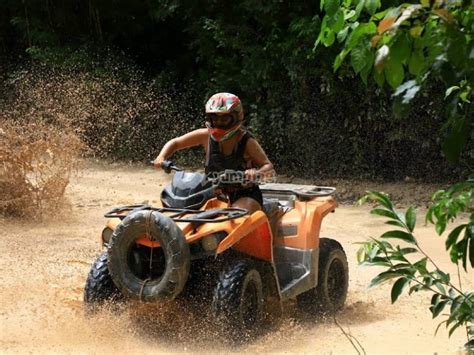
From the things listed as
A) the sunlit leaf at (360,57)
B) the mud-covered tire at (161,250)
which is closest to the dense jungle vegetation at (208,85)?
the mud-covered tire at (161,250)

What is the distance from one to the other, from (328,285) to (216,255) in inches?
59.6

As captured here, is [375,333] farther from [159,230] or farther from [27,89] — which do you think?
[27,89]

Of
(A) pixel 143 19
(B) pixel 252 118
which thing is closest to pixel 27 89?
(A) pixel 143 19

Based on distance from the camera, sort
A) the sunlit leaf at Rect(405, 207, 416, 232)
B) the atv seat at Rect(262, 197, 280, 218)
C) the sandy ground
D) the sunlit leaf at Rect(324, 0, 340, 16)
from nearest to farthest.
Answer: the sunlit leaf at Rect(324, 0, 340, 16), the sunlit leaf at Rect(405, 207, 416, 232), the sandy ground, the atv seat at Rect(262, 197, 280, 218)

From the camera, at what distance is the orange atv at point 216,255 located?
16.1 ft

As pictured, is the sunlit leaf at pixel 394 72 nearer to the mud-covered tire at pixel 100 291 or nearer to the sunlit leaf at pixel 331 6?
the sunlit leaf at pixel 331 6

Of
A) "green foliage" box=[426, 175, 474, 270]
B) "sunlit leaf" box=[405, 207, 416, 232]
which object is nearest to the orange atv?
"sunlit leaf" box=[405, 207, 416, 232]

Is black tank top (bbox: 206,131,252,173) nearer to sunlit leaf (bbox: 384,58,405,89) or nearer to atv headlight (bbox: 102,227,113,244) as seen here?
atv headlight (bbox: 102,227,113,244)

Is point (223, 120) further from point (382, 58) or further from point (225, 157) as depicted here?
point (382, 58)

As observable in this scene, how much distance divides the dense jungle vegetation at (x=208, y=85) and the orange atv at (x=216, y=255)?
4.54 metres

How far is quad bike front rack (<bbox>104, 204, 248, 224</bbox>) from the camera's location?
5.00m

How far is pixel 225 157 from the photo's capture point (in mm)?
5578

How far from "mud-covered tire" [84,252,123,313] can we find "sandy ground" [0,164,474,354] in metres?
0.10

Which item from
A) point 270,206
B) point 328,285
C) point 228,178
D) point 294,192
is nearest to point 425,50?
point 228,178
